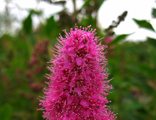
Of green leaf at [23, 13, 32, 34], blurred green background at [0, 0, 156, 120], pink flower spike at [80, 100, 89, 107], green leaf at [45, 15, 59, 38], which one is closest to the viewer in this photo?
pink flower spike at [80, 100, 89, 107]

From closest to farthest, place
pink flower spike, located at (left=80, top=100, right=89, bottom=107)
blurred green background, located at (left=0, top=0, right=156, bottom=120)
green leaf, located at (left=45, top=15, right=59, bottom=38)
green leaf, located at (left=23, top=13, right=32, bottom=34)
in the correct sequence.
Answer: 1. pink flower spike, located at (left=80, top=100, right=89, bottom=107)
2. blurred green background, located at (left=0, top=0, right=156, bottom=120)
3. green leaf, located at (left=45, top=15, right=59, bottom=38)
4. green leaf, located at (left=23, top=13, right=32, bottom=34)

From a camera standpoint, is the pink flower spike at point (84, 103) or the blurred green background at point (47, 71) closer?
the pink flower spike at point (84, 103)

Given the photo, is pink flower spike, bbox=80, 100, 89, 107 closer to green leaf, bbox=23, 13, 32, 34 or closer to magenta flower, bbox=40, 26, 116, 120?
magenta flower, bbox=40, 26, 116, 120

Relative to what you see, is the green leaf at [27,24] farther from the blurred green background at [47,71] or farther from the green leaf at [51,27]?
the green leaf at [51,27]

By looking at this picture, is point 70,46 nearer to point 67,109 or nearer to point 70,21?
point 67,109

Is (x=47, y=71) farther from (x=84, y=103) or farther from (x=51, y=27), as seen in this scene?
(x=84, y=103)

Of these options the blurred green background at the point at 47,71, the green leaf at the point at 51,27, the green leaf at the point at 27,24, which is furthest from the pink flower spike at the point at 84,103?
the green leaf at the point at 27,24

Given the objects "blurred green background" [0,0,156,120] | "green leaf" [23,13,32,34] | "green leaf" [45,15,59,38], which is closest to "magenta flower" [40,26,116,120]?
"blurred green background" [0,0,156,120]

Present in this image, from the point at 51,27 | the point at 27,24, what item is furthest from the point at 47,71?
the point at 27,24

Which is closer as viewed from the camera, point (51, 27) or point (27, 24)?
point (51, 27)
